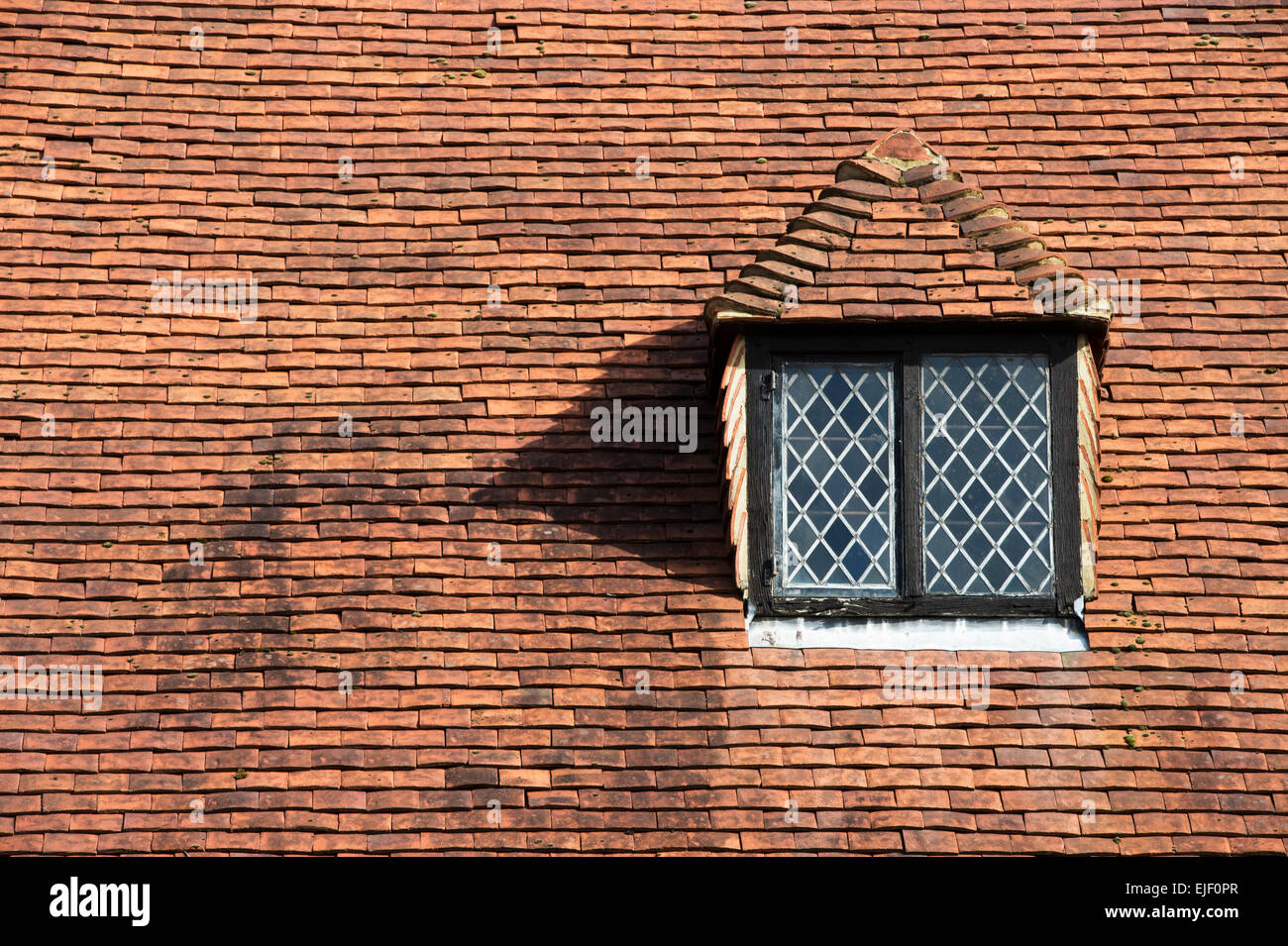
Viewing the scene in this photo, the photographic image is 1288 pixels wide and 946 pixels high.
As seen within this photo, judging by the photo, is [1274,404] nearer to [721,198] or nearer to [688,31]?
[721,198]

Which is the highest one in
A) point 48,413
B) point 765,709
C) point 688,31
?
point 688,31

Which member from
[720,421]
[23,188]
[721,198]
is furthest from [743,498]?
[23,188]

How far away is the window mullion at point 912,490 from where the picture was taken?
8.46 m

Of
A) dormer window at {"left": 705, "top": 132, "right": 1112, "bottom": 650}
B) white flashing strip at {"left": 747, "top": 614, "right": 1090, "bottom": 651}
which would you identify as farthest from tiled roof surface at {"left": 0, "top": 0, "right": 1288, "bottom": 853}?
dormer window at {"left": 705, "top": 132, "right": 1112, "bottom": 650}

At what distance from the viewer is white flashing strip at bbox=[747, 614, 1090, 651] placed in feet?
27.7

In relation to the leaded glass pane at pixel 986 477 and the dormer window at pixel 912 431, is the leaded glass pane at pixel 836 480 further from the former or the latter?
the leaded glass pane at pixel 986 477

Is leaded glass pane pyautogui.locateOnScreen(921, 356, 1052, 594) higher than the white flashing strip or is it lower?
higher

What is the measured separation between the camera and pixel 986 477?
8625mm

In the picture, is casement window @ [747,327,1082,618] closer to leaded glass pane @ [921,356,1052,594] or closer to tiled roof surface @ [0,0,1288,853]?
leaded glass pane @ [921,356,1052,594]

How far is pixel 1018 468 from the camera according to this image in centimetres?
864

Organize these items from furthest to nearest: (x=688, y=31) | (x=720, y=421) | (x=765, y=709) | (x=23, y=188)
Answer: (x=688, y=31)
(x=23, y=188)
(x=720, y=421)
(x=765, y=709)

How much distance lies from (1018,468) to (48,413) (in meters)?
5.23

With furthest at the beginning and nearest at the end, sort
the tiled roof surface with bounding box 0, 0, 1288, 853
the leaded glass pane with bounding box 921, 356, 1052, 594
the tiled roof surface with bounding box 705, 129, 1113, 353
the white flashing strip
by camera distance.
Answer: the tiled roof surface with bounding box 705, 129, 1113, 353 < the leaded glass pane with bounding box 921, 356, 1052, 594 < the white flashing strip < the tiled roof surface with bounding box 0, 0, 1288, 853

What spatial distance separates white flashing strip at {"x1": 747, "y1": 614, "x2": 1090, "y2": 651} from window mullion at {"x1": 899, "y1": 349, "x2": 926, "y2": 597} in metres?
0.20
